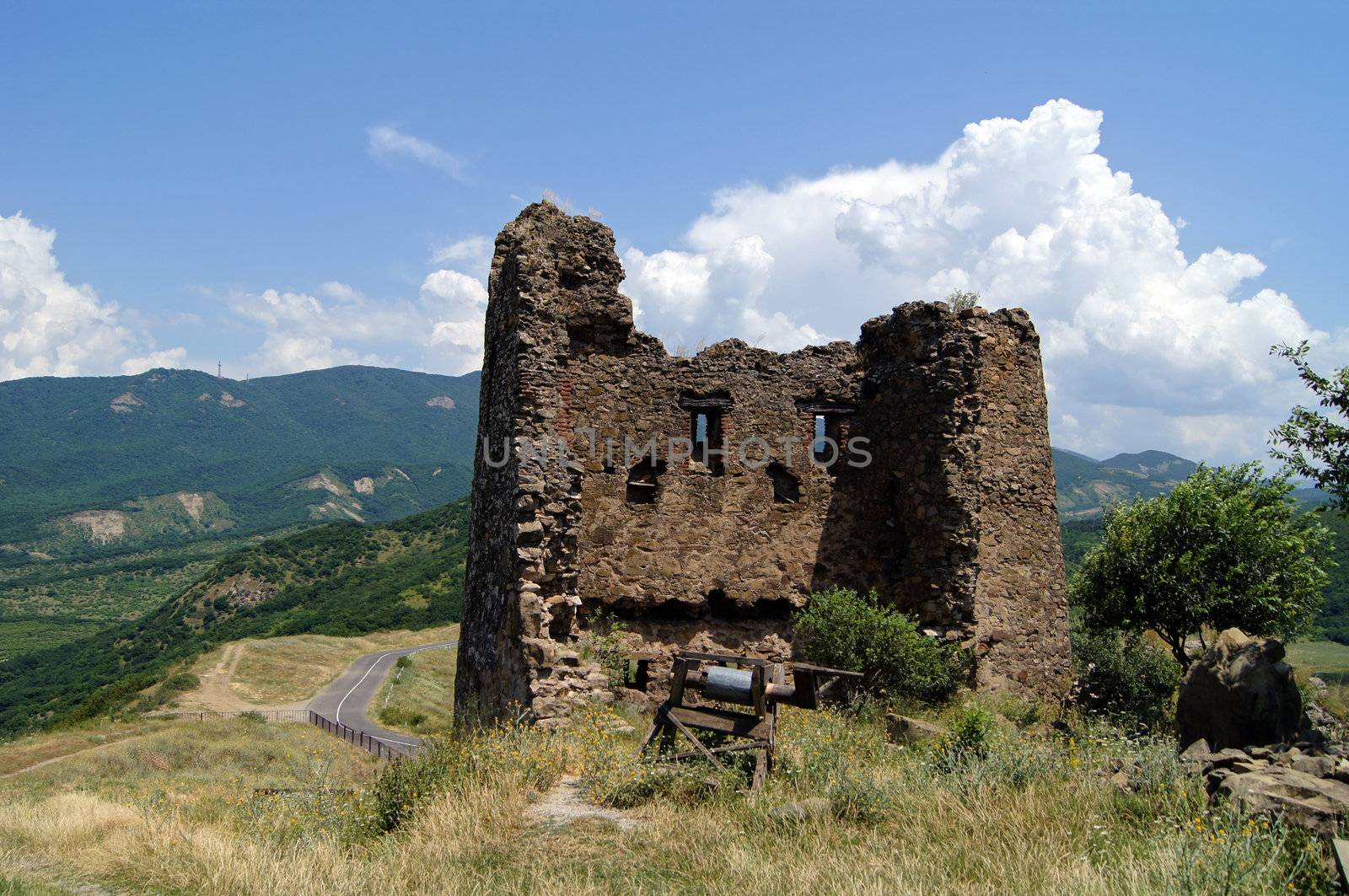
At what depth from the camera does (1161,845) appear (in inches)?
238

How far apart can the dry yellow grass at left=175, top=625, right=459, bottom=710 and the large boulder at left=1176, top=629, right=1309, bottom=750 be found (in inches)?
1795

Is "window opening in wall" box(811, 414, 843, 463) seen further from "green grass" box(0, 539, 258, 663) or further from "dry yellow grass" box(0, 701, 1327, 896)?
"green grass" box(0, 539, 258, 663)

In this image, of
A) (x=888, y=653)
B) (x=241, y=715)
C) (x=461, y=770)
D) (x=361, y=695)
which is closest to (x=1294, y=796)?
(x=461, y=770)

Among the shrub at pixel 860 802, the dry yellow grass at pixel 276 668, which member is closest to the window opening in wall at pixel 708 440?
the shrub at pixel 860 802

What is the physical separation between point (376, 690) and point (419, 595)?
83.2 ft

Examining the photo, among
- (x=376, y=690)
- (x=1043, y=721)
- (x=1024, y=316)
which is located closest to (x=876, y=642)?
(x=1043, y=721)

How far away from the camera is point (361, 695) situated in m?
50.5

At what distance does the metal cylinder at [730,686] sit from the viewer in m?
8.52

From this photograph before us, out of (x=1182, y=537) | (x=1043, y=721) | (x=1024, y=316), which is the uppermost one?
(x=1024, y=316)

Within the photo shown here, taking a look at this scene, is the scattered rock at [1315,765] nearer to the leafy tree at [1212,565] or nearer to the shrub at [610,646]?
the shrub at [610,646]

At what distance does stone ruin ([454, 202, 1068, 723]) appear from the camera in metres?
14.1

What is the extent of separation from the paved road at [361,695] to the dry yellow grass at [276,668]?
0.94 metres

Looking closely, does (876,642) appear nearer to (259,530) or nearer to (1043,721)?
(1043,721)

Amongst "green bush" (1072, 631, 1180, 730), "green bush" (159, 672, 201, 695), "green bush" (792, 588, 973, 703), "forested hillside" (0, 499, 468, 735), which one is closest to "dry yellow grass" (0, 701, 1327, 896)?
"green bush" (792, 588, 973, 703)
